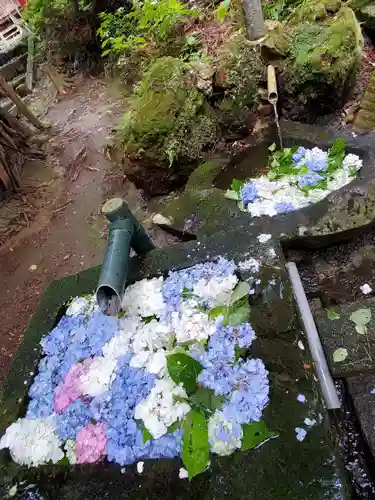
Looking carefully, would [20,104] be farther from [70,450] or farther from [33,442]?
[70,450]

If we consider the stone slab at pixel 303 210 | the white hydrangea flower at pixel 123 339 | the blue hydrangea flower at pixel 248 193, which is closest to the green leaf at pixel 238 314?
the white hydrangea flower at pixel 123 339

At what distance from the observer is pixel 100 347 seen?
2801mm

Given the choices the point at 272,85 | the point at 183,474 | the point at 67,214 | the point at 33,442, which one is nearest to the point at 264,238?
the point at 183,474

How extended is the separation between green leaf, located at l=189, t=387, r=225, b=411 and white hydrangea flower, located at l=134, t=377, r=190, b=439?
50 mm

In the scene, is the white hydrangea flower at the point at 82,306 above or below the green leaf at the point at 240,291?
above

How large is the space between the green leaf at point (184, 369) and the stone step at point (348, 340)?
36.3 inches

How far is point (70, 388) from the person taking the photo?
2.65m

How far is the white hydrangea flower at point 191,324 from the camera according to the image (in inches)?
102

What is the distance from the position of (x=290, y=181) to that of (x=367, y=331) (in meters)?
1.61

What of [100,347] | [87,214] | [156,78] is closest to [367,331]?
[100,347]

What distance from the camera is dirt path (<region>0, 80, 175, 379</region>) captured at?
579cm

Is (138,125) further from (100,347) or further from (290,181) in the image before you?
(100,347)

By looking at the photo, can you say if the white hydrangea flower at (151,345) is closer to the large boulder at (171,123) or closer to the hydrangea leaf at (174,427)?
the hydrangea leaf at (174,427)

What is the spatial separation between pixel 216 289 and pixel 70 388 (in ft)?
3.60
